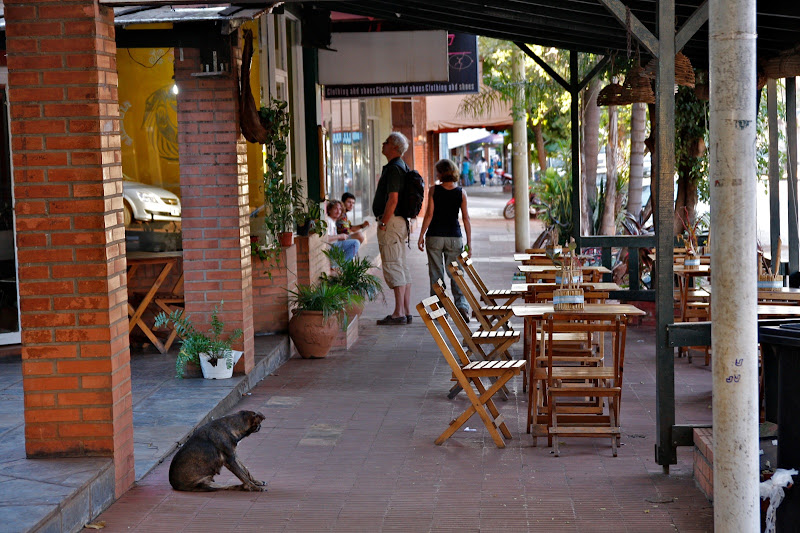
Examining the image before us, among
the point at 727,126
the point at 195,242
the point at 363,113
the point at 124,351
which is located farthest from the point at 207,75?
the point at 363,113

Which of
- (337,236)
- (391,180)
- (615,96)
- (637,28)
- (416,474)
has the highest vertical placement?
(637,28)

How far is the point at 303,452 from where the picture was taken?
6.36 m

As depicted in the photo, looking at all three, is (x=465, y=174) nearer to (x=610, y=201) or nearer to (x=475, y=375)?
(x=610, y=201)

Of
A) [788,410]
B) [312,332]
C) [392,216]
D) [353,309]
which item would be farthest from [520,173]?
[788,410]

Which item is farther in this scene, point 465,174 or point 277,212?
point 465,174

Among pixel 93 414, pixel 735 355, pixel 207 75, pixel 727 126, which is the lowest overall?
pixel 93 414

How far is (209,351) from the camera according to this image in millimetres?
7789

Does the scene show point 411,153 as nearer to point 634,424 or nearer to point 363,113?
point 363,113

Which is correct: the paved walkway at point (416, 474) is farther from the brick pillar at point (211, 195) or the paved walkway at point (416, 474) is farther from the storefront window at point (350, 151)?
the storefront window at point (350, 151)

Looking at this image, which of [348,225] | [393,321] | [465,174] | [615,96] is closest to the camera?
[615,96]

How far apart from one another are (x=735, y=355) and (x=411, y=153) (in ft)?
73.5

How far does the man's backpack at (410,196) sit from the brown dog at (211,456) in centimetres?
596

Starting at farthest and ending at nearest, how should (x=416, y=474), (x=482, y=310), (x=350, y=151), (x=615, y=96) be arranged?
(x=350, y=151), (x=482, y=310), (x=615, y=96), (x=416, y=474)

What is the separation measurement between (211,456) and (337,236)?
7295 mm
